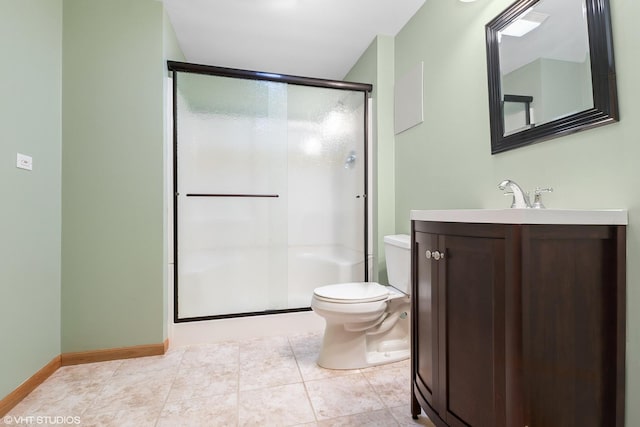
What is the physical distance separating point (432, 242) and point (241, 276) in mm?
1513

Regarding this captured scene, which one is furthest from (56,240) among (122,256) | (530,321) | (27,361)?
(530,321)

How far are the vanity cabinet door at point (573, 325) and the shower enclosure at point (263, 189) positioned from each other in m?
1.55

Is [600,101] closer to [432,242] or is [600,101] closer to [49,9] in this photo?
[432,242]

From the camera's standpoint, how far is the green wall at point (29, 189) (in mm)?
1327

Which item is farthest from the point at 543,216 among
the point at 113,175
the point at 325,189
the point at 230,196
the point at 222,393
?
the point at 113,175

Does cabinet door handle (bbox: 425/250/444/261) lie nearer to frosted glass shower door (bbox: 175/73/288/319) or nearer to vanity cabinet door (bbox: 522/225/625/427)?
vanity cabinet door (bbox: 522/225/625/427)

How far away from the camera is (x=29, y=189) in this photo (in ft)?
Result: 4.86

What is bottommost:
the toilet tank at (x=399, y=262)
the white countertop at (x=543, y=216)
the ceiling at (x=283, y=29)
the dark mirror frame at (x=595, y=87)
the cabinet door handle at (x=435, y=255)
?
the toilet tank at (x=399, y=262)

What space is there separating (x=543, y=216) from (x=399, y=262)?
108 cm

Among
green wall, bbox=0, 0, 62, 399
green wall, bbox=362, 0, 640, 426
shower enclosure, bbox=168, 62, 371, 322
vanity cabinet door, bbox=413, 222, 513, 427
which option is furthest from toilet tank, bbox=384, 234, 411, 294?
green wall, bbox=0, 0, 62, 399

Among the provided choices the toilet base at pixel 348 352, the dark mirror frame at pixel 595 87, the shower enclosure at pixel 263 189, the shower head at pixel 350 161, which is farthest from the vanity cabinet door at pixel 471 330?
the shower head at pixel 350 161

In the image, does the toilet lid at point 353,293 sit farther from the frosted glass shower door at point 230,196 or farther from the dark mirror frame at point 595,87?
the dark mirror frame at point 595,87

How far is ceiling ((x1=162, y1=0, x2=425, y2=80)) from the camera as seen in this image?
1979 mm

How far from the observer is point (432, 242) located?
112 centimetres
